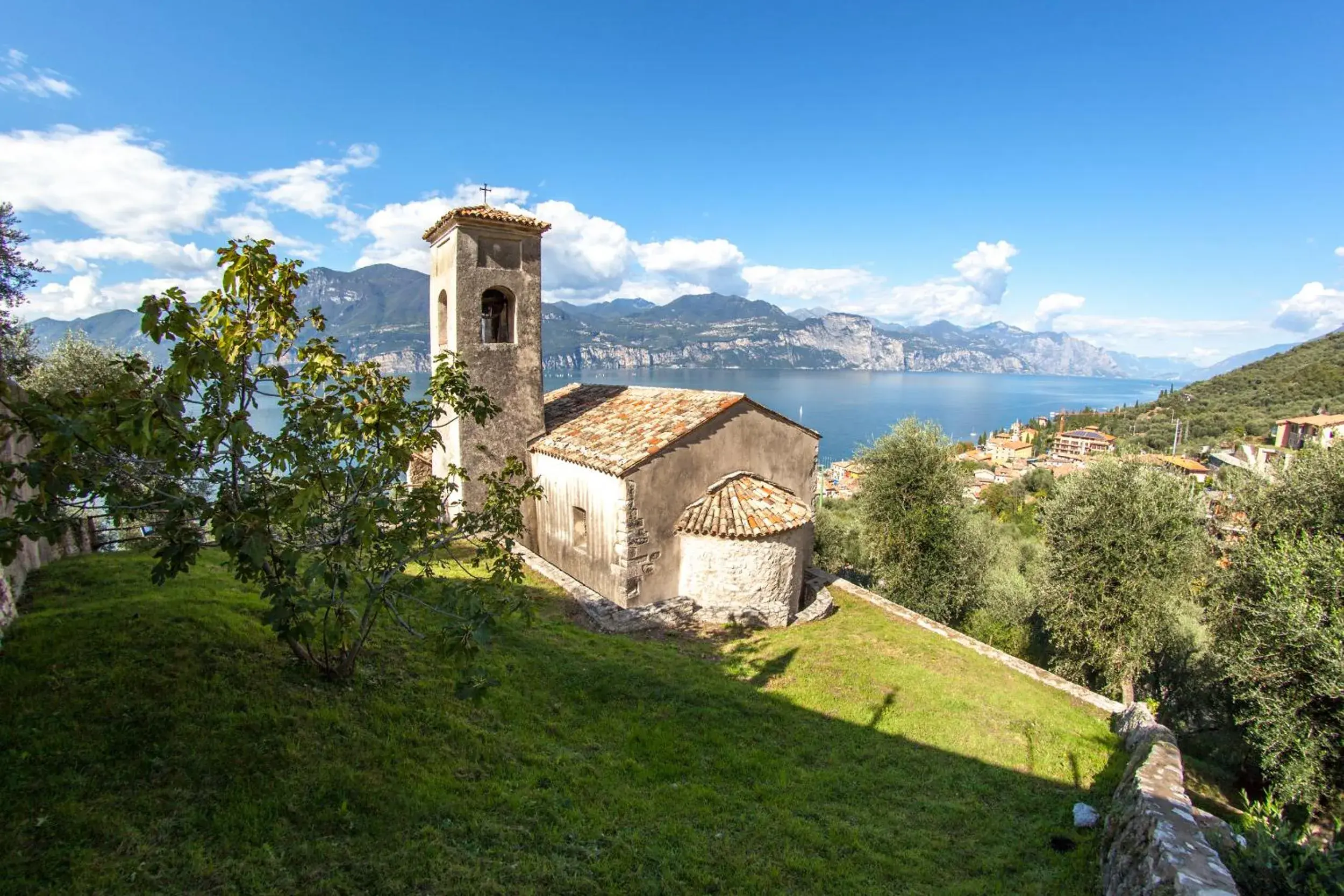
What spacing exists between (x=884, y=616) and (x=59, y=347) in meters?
23.7

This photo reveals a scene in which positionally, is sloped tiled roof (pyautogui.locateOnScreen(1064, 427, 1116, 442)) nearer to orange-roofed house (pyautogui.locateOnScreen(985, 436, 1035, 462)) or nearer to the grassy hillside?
the grassy hillside

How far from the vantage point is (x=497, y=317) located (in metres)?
16.4

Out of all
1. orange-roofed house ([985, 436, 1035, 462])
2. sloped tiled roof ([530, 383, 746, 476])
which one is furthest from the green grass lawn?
orange-roofed house ([985, 436, 1035, 462])

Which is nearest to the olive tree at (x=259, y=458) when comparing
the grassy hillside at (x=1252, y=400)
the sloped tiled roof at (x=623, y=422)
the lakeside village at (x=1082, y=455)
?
the sloped tiled roof at (x=623, y=422)

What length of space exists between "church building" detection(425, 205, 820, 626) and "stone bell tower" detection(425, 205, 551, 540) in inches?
1.3

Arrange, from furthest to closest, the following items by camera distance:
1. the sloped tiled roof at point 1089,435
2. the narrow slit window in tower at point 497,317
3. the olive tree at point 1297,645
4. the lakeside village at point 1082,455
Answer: the sloped tiled roof at point 1089,435, the lakeside village at point 1082,455, the narrow slit window in tower at point 497,317, the olive tree at point 1297,645

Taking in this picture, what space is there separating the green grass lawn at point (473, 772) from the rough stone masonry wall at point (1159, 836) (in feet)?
1.74

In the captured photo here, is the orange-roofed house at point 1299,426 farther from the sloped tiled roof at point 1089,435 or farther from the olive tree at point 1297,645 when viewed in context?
the olive tree at point 1297,645

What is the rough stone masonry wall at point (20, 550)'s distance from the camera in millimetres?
6270

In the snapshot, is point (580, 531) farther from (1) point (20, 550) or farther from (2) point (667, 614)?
(1) point (20, 550)

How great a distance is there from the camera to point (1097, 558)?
1505 centimetres

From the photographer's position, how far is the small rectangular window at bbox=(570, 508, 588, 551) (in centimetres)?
1472

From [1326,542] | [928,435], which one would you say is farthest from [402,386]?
[928,435]

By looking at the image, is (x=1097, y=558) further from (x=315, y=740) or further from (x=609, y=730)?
(x=315, y=740)
